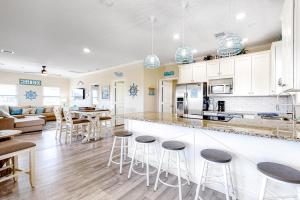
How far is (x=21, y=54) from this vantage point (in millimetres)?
4898

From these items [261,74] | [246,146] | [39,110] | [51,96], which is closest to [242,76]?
[261,74]

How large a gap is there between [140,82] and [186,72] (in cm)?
174

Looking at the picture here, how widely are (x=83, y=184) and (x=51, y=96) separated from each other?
8.80 m

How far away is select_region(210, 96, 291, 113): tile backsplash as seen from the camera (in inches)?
143

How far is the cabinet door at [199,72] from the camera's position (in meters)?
4.48

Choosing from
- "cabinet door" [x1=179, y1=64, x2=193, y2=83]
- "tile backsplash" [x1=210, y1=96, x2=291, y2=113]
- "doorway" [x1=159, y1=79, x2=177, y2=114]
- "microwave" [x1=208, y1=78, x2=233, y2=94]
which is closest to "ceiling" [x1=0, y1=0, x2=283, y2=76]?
"cabinet door" [x1=179, y1=64, x2=193, y2=83]

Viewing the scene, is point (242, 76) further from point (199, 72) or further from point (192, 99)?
point (192, 99)

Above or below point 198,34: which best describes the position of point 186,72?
below

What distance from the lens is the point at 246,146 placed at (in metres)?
1.81

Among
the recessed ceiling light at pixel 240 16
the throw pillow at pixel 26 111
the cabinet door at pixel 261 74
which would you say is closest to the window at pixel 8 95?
the throw pillow at pixel 26 111

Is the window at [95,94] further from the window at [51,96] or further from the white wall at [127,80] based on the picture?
the window at [51,96]

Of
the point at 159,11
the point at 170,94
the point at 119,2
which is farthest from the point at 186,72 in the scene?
the point at 119,2

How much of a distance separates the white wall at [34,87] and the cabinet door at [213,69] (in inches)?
354

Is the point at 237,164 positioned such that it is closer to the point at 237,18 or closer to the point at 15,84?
the point at 237,18
